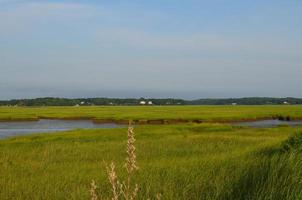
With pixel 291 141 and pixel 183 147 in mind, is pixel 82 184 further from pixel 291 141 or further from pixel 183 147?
pixel 183 147

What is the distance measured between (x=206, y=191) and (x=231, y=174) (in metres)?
1.07

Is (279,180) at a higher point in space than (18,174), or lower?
higher

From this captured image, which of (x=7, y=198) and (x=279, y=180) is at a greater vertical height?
(x=279, y=180)

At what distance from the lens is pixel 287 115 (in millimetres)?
87000

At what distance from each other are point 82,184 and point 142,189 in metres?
2.03

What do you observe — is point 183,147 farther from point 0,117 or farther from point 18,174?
point 0,117

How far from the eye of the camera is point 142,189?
9.37 metres

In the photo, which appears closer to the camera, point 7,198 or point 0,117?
point 7,198

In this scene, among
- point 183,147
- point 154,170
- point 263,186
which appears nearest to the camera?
point 263,186

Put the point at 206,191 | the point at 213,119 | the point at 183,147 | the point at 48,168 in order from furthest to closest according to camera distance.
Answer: the point at 213,119 < the point at 183,147 < the point at 48,168 < the point at 206,191

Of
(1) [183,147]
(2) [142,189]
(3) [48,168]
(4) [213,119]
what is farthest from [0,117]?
(2) [142,189]

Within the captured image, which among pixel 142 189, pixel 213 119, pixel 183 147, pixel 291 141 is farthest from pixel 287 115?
pixel 142 189

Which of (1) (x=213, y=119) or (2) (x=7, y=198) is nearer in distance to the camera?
(2) (x=7, y=198)

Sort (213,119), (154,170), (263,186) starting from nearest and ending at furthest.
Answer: (263,186) → (154,170) → (213,119)
